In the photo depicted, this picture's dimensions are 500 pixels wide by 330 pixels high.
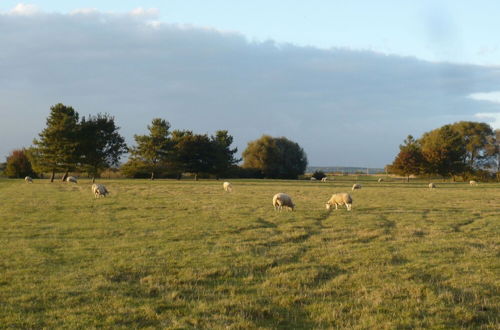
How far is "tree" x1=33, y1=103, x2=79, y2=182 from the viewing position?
58.0m

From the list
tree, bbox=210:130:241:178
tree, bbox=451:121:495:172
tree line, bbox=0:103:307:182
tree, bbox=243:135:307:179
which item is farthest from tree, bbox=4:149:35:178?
tree, bbox=451:121:495:172

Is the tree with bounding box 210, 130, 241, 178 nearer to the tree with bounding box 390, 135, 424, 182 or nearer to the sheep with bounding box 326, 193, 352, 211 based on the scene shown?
the tree with bounding box 390, 135, 424, 182

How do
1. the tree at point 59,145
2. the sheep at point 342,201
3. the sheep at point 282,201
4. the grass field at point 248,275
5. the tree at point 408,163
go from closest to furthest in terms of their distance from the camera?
the grass field at point 248,275 → the sheep at point 282,201 → the sheep at point 342,201 → the tree at point 59,145 → the tree at point 408,163

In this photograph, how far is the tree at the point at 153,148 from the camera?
73250 millimetres

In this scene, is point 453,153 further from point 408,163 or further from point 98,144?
point 98,144

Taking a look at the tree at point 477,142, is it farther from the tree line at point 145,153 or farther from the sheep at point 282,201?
the sheep at point 282,201

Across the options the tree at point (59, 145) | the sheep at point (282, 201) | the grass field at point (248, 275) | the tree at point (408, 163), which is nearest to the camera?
the grass field at point (248, 275)

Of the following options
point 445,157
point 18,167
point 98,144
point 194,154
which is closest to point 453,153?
point 445,157

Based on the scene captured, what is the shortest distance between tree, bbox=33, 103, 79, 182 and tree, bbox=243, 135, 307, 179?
4722cm

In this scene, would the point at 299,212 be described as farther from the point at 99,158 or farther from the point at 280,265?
the point at 99,158

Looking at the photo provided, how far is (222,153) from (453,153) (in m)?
46.3

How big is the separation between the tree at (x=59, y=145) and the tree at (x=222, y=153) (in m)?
26.6


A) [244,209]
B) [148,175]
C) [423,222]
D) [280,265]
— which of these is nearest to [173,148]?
[148,175]

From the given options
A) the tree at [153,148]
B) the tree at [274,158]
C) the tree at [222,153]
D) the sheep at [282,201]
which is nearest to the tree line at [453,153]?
the tree at [274,158]
